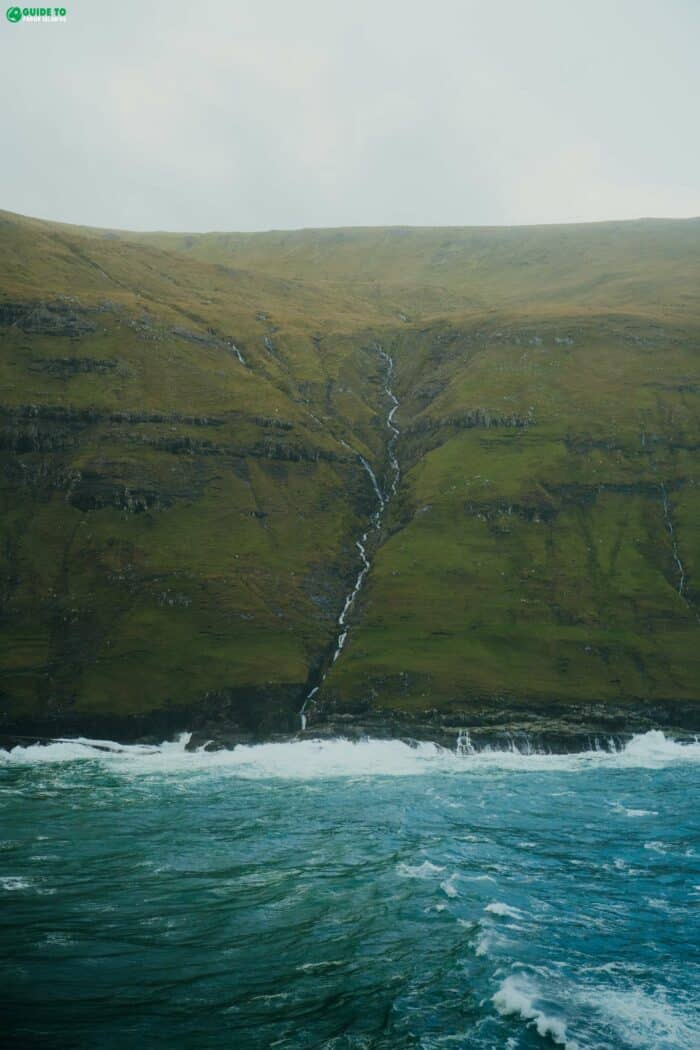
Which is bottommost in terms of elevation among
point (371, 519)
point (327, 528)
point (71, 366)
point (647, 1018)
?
point (647, 1018)

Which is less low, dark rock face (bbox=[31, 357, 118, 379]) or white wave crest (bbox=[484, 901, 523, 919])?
dark rock face (bbox=[31, 357, 118, 379])

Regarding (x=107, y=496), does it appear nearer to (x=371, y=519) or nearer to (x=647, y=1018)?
(x=371, y=519)

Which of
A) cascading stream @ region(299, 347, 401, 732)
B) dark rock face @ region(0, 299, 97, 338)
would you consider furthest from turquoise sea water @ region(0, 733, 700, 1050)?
dark rock face @ region(0, 299, 97, 338)

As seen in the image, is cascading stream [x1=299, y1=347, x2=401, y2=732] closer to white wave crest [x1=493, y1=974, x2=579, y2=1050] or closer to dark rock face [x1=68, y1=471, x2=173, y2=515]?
dark rock face [x1=68, y1=471, x2=173, y2=515]

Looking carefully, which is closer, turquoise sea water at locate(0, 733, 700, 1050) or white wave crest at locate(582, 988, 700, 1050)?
white wave crest at locate(582, 988, 700, 1050)

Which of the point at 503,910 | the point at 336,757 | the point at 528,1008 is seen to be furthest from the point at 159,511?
the point at 528,1008

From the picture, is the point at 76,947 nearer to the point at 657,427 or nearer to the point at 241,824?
the point at 241,824

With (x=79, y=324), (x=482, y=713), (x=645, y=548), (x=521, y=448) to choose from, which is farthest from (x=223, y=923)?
(x=79, y=324)

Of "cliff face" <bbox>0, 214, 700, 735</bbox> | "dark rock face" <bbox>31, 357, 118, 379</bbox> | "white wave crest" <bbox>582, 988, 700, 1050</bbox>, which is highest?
"dark rock face" <bbox>31, 357, 118, 379</bbox>

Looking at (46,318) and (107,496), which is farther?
(46,318)
